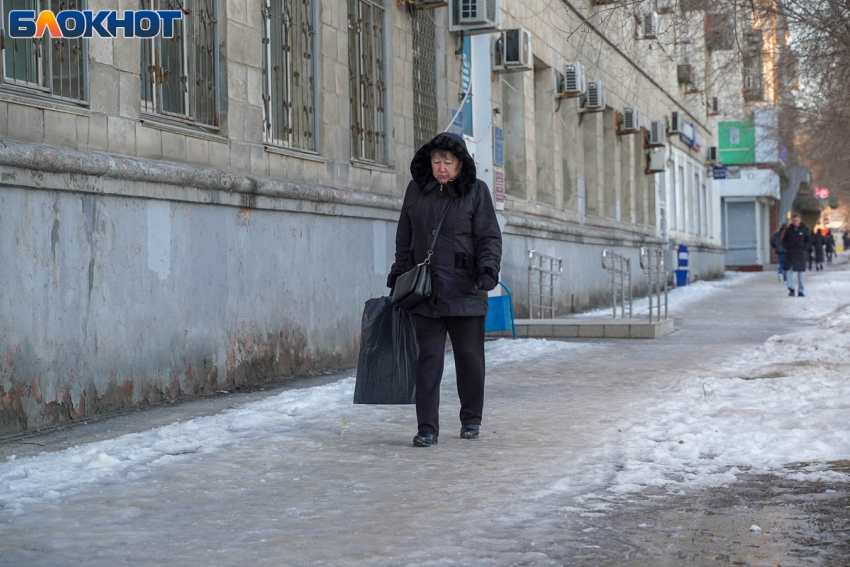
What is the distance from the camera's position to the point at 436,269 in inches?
257

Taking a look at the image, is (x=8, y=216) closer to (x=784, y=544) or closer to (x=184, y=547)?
(x=184, y=547)

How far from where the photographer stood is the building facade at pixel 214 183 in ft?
23.9

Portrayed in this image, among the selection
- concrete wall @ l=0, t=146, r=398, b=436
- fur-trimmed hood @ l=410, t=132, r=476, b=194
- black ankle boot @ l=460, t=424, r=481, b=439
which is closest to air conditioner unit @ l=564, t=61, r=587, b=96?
concrete wall @ l=0, t=146, r=398, b=436

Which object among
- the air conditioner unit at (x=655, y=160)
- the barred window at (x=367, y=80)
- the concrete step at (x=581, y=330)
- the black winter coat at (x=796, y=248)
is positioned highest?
the air conditioner unit at (x=655, y=160)

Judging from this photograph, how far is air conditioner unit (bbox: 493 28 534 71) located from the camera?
677 inches

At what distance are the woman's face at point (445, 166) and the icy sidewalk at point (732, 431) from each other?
A: 178 centimetres

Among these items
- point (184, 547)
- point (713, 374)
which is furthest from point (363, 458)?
point (713, 374)

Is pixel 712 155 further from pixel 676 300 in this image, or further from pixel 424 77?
pixel 424 77

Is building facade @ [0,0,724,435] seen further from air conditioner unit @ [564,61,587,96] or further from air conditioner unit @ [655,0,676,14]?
air conditioner unit @ [564,61,587,96]

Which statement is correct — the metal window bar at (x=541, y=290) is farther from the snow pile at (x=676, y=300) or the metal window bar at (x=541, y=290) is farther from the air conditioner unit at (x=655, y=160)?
the air conditioner unit at (x=655, y=160)

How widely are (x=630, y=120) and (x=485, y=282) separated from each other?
819 inches

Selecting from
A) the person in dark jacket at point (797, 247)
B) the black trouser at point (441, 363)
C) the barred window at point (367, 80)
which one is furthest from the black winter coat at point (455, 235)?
the person in dark jacket at point (797, 247)

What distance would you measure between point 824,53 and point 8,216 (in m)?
9.72

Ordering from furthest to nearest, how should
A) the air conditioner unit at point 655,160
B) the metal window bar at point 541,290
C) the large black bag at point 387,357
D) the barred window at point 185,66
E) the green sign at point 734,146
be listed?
the green sign at point 734,146 → the air conditioner unit at point 655,160 → the metal window bar at point 541,290 → the barred window at point 185,66 → the large black bag at point 387,357
